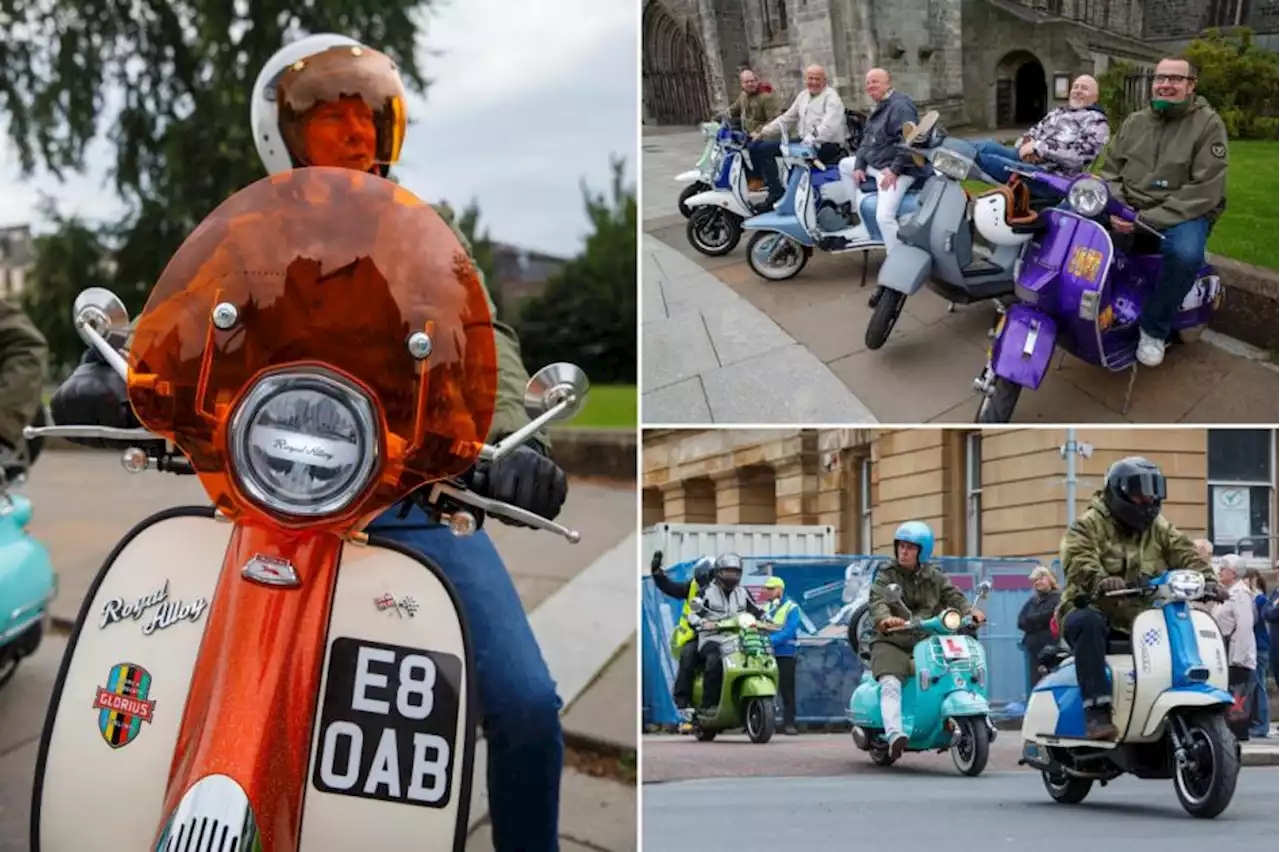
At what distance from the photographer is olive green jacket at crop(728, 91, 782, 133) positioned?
3838mm

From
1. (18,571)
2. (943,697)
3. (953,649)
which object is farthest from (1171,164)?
(18,571)

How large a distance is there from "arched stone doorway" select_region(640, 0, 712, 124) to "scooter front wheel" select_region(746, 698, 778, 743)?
2070 millimetres

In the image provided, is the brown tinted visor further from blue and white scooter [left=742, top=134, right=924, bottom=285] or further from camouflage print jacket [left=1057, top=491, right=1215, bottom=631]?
camouflage print jacket [left=1057, top=491, right=1215, bottom=631]

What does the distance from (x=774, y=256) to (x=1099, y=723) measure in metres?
1.94

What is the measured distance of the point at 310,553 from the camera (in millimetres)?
1604

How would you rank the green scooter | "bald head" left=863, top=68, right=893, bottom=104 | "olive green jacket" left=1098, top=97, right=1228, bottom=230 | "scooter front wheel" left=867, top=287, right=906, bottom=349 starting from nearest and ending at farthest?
"olive green jacket" left=1098, top=97, right=1228, bottom=230 → "bald head" left=863, top=68, right=893, bottom=104 → "scooter front wheel" left=867, top=287, right=906, bottom=349 → the green scooter

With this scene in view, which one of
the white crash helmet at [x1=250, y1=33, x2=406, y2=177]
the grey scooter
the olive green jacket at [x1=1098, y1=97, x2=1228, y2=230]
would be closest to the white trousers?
the grey scooter

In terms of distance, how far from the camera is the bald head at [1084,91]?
10.8 feet

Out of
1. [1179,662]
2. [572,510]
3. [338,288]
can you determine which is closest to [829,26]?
[1179,662]

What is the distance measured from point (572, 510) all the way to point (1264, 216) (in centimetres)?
514

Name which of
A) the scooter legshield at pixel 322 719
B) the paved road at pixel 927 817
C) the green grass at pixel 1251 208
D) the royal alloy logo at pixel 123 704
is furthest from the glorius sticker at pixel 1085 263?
the royal alloy logo at pixel 123 704

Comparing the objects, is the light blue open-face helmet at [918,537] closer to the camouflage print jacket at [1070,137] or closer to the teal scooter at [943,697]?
the teal scooter at [943,697]

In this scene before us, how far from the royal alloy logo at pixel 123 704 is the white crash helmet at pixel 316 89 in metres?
0.90

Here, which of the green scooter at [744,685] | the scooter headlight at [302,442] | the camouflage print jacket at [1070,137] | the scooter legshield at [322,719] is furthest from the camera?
the green scooter at [744,685]
